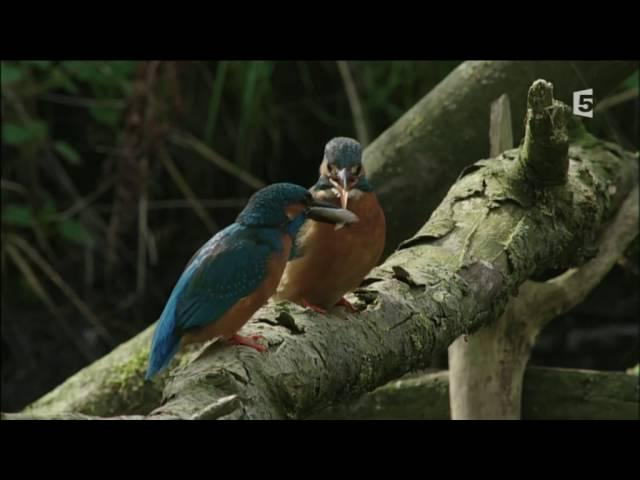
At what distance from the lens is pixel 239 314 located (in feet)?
6.73

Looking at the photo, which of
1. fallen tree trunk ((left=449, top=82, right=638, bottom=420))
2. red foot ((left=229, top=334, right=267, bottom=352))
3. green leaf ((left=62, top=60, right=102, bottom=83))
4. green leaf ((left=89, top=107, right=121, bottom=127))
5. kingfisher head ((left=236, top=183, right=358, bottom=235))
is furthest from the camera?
green leaf ((left=89, top=107, right=121, bottom=127))

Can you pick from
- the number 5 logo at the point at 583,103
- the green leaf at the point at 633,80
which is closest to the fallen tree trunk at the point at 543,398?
the number 5 logo at the point at 583,103

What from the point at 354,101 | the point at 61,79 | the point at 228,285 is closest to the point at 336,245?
the point at 228,285

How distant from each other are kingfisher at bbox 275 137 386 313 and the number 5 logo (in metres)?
1.01

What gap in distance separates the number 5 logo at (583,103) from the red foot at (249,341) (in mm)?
1515

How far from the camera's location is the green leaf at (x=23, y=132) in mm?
4410

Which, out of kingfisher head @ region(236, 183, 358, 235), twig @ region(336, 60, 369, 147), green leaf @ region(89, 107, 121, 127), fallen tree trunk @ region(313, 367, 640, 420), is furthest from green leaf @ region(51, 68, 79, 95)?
kingfisher head @ region(236, 183, 358, 235)

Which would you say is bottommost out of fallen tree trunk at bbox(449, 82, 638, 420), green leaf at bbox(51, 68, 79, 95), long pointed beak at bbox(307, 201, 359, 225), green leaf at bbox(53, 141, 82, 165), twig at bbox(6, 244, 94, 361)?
fallen tree trunk at bbox(449, 82, 638, 420)

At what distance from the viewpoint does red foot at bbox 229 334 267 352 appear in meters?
2.02

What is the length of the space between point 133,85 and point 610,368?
2.45 meters

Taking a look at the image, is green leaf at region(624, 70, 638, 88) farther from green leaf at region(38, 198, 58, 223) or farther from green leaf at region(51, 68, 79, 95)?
green leaf at region(38, 198, 58, 223)

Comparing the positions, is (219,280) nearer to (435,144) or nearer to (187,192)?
(435,144)

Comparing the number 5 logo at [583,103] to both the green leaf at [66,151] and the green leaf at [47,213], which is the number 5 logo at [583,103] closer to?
the green leaf at [66,151]

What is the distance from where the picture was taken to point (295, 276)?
247cm
